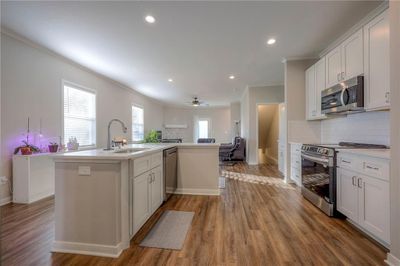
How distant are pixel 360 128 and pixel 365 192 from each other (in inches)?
50.9

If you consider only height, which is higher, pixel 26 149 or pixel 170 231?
pixel 26 149

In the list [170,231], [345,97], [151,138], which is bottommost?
[170,231]

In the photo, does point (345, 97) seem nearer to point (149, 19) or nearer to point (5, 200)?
point (149, 19)

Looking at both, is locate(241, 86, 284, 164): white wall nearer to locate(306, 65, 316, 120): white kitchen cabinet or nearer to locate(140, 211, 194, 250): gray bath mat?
locate(306, 65, 316, 120): white kitchen cabinet

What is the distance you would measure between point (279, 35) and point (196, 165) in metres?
2.65

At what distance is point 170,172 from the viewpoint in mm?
3359

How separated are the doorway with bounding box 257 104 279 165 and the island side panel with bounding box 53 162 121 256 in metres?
6.26

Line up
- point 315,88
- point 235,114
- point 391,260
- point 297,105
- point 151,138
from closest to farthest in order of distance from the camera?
point 391,260 < point 315,88 < point 297,105 < point 151,138 < point 235,114

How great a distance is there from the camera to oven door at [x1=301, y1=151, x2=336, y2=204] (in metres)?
2.66

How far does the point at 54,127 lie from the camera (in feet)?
12.9

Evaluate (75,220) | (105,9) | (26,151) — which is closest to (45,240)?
(75,220)

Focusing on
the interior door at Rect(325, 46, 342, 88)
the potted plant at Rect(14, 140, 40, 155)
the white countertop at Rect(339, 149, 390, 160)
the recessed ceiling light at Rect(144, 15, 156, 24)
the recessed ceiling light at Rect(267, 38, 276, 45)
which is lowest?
the potted plant at Rect(14, 140, 40, 155)

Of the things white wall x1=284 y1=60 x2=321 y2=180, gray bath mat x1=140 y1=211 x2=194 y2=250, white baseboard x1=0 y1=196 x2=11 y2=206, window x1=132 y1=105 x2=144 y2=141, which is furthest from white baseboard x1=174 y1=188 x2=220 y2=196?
window x1=132 y1=105 x2=144 y2=141

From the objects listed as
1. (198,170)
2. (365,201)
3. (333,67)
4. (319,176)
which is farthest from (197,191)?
(333,67)
